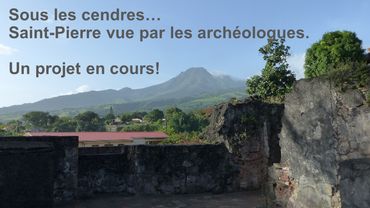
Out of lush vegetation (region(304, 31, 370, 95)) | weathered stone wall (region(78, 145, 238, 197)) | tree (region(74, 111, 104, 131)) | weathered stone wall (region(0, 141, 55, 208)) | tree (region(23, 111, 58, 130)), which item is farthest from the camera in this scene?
tree (region(23, 111, 58, 130))

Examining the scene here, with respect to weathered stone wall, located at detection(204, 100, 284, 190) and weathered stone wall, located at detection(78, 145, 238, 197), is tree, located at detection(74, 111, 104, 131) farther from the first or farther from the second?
weathered stone wall, located at detection(204, 100, 284, 190)

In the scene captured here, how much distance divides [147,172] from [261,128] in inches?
128

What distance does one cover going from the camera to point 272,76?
13445mm

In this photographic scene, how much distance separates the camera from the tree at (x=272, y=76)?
13.4m

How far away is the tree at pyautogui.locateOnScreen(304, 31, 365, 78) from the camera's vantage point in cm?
700

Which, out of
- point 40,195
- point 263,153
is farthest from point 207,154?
point 40,195

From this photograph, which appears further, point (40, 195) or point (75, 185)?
point (75, 185)

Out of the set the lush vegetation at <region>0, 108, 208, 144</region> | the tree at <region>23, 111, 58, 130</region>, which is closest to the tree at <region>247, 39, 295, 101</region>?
the lush vegetation at <region>0, 108, 208, 144</region>

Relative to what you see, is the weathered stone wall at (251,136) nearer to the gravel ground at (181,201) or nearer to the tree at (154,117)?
the gravel ground at (181,201)

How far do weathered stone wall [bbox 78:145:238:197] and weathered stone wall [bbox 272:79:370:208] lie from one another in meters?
4.44

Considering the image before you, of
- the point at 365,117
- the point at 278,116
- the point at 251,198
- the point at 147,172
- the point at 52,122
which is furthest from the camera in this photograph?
the point at 52,122

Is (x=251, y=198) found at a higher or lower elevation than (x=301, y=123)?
lower

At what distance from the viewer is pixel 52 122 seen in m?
87.3

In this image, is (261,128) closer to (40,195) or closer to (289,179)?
(289,179)
